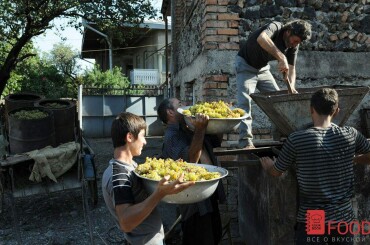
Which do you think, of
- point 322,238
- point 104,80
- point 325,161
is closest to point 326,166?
point 325,161

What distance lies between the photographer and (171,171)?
219cm

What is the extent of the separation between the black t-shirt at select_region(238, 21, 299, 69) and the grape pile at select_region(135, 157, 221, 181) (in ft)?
7.48

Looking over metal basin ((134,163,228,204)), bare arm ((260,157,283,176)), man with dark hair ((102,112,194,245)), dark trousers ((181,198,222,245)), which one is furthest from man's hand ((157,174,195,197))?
dark trousers ((181,198,222,245))

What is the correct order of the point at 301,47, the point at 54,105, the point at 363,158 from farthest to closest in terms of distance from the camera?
the point at 54,105
the point at 301,47
the point at 363,158

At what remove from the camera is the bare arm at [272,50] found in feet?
12.6

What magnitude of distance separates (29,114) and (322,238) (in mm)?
4783

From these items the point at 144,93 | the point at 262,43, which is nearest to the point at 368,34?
the point at 262,43

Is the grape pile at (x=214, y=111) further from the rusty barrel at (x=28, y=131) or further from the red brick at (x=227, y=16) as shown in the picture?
the rusty barrel at (x=28, y=131)

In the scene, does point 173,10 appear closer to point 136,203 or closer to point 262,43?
point 262,43

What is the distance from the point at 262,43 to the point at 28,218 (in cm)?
461

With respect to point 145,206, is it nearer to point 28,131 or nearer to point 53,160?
point 53,160

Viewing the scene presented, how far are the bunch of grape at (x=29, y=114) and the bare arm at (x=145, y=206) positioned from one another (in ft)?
13.9

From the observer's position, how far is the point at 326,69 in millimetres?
5535

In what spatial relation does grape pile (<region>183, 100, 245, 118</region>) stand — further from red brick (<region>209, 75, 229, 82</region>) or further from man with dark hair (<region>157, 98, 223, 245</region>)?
red brick (<region>209, 75, 229, 82</region>)
